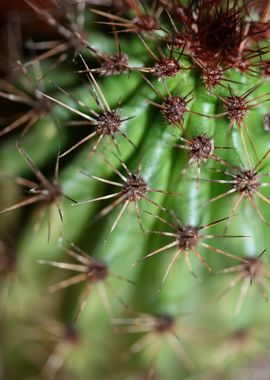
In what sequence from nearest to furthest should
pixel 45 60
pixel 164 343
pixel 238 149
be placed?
pixel 238 149, pixel 164 343, pixel 45 60

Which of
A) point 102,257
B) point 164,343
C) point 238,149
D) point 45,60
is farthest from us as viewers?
point 45,60

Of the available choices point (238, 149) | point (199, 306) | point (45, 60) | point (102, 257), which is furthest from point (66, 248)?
point (45, 60)

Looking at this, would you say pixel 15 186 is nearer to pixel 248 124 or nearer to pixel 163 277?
pixel 163 277

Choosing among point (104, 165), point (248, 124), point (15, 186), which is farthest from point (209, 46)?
point (15, 186)

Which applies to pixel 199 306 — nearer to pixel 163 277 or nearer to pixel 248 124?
pixel 163 277

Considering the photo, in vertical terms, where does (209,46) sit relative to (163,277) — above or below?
above

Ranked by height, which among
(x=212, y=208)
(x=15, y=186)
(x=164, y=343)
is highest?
(x=15, y=186)

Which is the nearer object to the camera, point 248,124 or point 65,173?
point 248,124
